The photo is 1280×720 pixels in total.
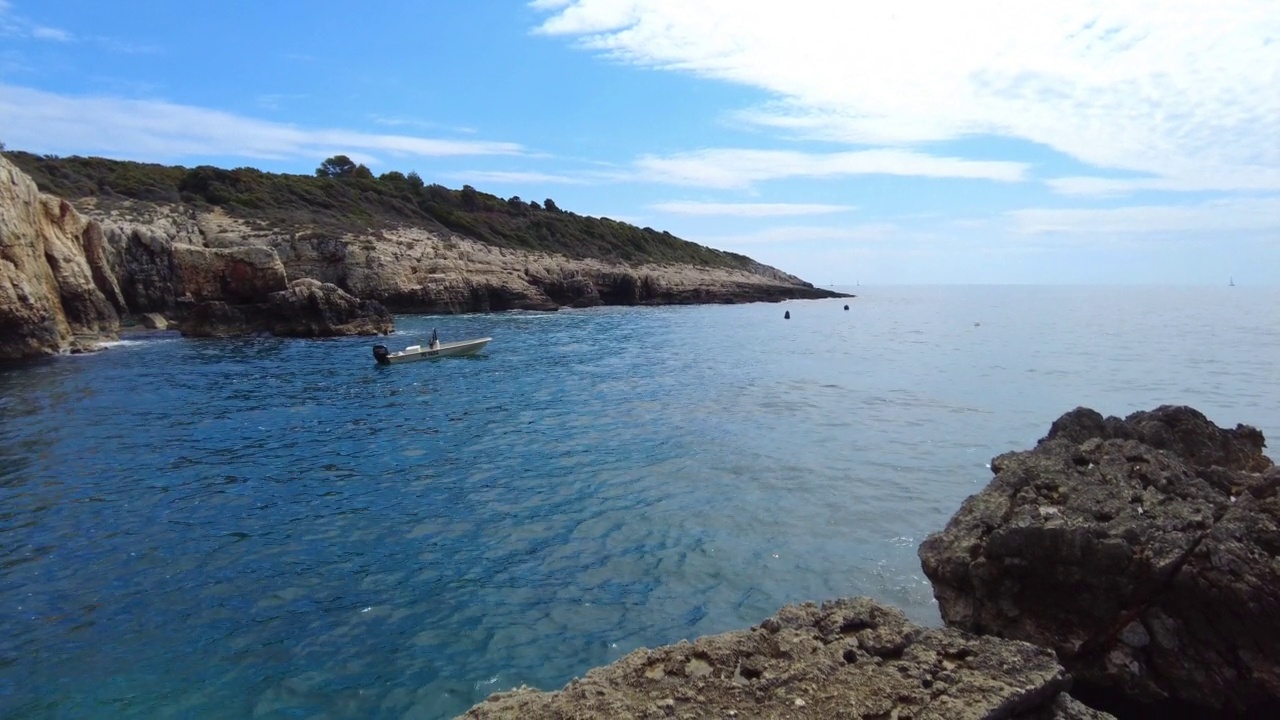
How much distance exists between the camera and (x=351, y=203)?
73688 mm

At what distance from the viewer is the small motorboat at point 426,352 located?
96.7 ft

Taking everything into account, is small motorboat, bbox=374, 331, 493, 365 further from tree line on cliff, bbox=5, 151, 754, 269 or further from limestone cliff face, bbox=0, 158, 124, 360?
tree line on cliff, bbox=5, 151, 754, 269

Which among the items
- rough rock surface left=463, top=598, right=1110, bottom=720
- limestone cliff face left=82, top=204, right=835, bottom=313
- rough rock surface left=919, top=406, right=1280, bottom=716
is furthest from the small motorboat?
rough rock surface left=463, top=598, right=1110, bottom=720

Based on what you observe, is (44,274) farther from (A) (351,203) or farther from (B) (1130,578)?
(A) (351,203)

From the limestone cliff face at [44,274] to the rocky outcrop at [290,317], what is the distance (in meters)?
4.60

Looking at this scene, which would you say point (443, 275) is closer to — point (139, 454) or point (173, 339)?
point (173, 339)

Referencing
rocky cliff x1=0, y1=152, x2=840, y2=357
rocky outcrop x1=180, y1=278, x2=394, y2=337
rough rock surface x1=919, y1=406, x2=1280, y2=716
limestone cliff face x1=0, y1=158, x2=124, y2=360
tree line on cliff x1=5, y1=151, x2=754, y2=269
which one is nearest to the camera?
rough rock surface x1=919, y1=406, x2=1280, y2=716

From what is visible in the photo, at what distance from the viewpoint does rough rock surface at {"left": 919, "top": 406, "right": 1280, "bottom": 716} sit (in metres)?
5.24

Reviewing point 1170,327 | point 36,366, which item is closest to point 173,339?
point 36,366

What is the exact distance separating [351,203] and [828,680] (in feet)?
256

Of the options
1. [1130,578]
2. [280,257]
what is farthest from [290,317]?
[1130,578]

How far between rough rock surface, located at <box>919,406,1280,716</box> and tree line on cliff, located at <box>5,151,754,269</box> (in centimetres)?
6037

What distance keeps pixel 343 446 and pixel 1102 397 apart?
73.6 feet

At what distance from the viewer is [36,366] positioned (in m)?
27.4
